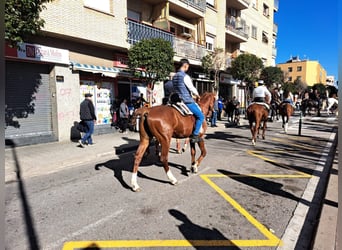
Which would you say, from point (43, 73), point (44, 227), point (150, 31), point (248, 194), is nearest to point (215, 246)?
point (248, 194)

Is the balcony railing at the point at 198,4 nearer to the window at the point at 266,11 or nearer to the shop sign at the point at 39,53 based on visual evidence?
the shop sign at the point at 39,53

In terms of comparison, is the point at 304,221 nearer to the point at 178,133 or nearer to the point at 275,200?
the point at 275,200

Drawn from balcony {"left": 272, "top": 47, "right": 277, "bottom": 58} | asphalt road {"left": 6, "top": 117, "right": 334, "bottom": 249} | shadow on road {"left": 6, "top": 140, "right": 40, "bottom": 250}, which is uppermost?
balcony {"left": 272, "top": 47, "right": 277, "bottom": 58}

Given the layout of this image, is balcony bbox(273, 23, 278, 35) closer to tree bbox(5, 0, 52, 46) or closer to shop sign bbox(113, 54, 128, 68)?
shop sign bbox(113, 54, 128, 68)

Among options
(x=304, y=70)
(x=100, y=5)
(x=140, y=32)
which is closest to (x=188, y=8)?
(x=140, y=32)

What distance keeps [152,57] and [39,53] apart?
15.2ft

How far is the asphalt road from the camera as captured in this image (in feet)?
10.7

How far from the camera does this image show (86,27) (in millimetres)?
10938

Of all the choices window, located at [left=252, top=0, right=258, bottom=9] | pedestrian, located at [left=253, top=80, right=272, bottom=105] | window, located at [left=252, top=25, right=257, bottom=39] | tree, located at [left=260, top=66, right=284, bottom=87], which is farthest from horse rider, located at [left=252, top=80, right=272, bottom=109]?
window, located at [left=252, top=0, right=258, bottom=9]

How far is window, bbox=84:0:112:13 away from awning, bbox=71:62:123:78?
2707 millimetres

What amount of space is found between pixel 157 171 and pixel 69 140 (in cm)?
623

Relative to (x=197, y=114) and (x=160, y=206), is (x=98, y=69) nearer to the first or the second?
(x=197, y=114)

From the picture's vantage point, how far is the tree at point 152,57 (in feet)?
36.1

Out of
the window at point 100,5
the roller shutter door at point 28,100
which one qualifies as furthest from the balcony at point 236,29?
the roller shutter door at point 28,100
